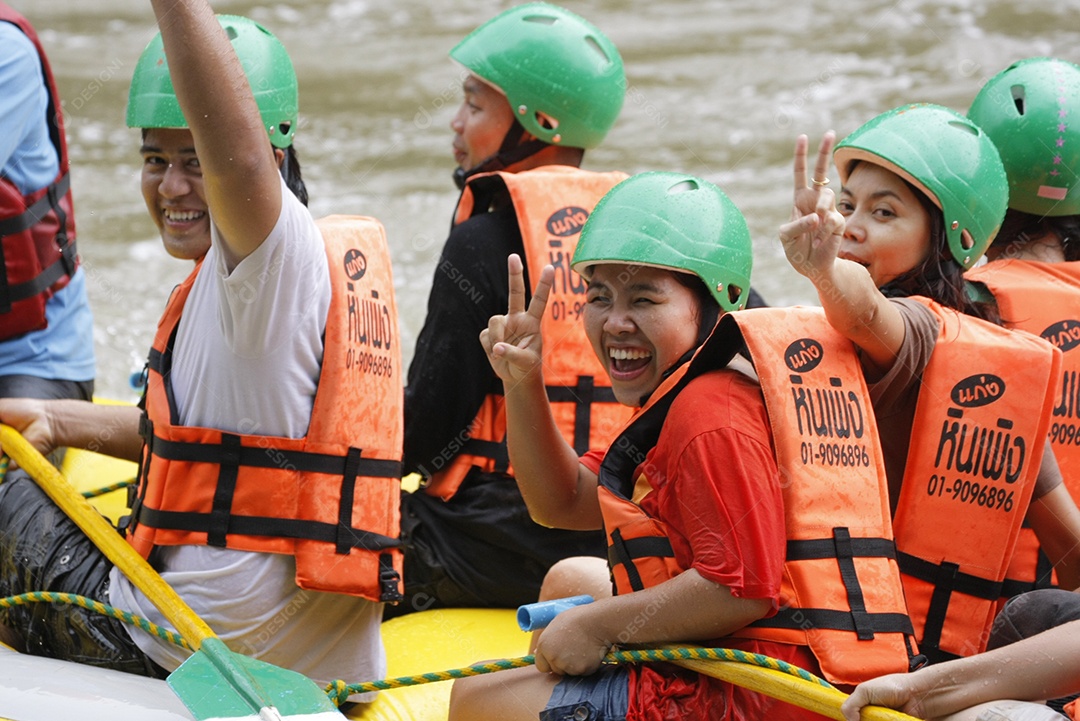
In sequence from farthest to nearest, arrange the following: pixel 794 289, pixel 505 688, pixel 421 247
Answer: pixel 421 247
pixel 794 289
pixel 505 688

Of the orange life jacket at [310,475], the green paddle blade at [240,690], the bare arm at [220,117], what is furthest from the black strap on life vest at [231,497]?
the bare arm at [220,117]

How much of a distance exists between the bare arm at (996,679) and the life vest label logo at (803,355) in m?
0.54

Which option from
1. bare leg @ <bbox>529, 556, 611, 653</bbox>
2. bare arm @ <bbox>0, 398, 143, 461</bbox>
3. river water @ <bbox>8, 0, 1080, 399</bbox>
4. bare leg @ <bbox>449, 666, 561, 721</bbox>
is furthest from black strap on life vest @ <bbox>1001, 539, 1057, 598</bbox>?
river water @ <bbox>8, 0, 1080, 399</bbox>

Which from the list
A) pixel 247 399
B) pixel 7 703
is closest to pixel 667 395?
pixel 247 399

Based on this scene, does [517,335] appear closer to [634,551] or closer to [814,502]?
[634,551]

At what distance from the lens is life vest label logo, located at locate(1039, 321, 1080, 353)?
2959 mm

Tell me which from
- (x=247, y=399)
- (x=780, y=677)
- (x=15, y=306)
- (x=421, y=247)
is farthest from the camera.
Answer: (x=421, y=247)

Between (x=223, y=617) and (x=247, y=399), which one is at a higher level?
(x=247, y=399)

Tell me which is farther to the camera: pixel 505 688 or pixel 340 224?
pixel 340 224

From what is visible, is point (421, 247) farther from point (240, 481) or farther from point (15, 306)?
point (240, 481)

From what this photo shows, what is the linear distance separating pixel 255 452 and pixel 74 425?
2.83ft

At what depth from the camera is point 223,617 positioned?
8.48 feet

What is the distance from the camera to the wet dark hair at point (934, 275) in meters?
2.66

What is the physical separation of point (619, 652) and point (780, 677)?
28 centimetres
